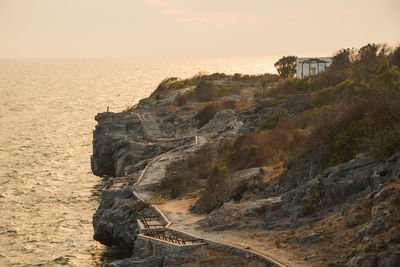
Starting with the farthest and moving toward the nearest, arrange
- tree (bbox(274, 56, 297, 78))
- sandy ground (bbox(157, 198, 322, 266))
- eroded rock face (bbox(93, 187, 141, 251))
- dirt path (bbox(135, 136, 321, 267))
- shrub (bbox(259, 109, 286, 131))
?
tree (bbox(274, 56, 297, 78)) < shrub (bbox(259, 109, 286, 131)) < eroded rock face (bbox(93, 187, 141, 251)) < dirt path (bbox(135, 136, 321, 267)) < sandy ground (bbox(157, 198, 322, 266))

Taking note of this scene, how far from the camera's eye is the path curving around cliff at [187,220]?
27734 millimetres

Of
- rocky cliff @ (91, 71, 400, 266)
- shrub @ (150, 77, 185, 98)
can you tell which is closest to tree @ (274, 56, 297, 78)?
shrub @ (150, 77, 185, 98)

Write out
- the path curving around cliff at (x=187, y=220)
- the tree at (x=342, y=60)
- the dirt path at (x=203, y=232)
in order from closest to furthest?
the dirt path at (x=203, y=232)
the path curving around cliff at (x=187, y=220)
the tree at (x=342, y=60)

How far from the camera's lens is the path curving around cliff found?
91.0ft

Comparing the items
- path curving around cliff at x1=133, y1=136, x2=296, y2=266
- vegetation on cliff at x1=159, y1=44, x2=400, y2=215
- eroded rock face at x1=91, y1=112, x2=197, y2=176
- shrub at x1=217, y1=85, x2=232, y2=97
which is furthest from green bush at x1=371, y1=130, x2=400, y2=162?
shrub at x1=217, y1=85, x2=232, y2=97

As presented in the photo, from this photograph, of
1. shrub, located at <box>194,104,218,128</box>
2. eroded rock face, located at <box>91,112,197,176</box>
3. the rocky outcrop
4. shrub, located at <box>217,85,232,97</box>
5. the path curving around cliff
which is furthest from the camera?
shrub, located at <box>217,85,232,97</box>

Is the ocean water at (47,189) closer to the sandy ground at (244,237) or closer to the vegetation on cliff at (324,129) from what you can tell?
the sandy ground at (244,237)

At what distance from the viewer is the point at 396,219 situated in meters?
24.3

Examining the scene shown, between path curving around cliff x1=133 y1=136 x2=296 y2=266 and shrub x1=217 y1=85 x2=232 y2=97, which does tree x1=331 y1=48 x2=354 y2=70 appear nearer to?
shrub x1=217 y1=85 x2=232 y2=97

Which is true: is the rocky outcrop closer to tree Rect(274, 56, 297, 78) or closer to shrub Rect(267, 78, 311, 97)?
shrub Rect(267, 78, 311, 97)

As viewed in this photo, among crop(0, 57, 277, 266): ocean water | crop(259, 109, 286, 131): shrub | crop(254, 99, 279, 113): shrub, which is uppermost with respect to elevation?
crop(254, 99, 279, 113): shrub

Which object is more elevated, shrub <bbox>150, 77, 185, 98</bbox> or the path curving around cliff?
shrub <bbox>150, 77, 185, 98</bbox>

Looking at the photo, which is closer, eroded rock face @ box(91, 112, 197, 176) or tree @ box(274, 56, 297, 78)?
eroded rock face @ box(91, 112, 197, 176)

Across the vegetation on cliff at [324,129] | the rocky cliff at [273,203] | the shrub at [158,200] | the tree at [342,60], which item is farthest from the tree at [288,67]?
the shrub at [158,200]
